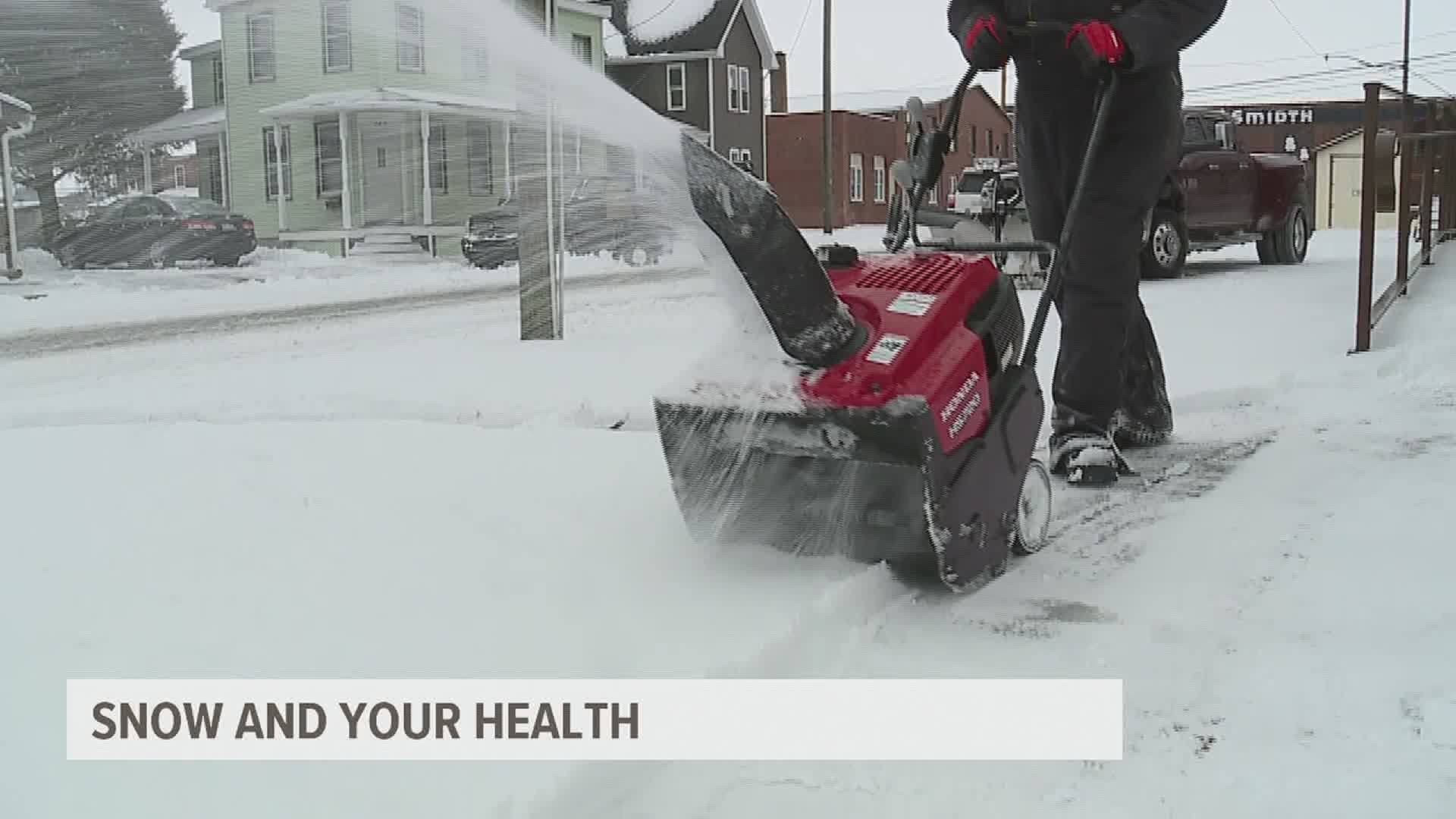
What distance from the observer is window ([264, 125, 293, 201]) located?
14945 mm

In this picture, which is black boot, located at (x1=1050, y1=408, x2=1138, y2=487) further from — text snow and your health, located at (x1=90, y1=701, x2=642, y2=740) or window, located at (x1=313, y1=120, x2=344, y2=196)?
window, located at (x1=313, y1=120, x2=344, y2=196)

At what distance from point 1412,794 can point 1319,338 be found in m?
5.24

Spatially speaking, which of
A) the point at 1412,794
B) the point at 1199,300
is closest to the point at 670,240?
the point at 1412,794

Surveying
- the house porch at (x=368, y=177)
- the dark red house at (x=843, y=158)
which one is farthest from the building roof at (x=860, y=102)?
the house porch at (x=368, y=177)

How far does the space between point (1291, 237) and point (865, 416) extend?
12359 mm

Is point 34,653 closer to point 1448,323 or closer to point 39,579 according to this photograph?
point 39,579

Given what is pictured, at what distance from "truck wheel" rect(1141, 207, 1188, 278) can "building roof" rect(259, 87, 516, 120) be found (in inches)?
238

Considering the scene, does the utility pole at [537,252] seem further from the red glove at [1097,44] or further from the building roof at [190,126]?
the red glove at [1097,44]

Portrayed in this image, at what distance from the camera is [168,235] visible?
16.6m

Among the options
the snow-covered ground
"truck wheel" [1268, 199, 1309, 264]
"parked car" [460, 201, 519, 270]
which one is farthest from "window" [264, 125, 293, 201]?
the snow-covered ground

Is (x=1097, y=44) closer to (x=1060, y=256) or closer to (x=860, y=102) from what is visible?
(x=1060, y=256)

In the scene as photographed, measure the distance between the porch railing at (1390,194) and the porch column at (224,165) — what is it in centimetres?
1279

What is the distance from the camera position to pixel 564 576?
252cm

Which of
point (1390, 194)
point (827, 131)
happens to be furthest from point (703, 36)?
point (1390, 194)
